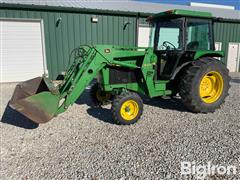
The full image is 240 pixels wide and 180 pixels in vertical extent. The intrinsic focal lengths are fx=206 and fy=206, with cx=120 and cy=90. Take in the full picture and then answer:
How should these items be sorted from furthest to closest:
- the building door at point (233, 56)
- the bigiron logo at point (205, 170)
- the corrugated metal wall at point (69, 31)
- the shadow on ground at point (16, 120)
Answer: the building door at point (233, 56)
the corrugated metal wall at point (69, 31)
the shadow on ground at point (16, 120)
the bigiron logo at point (205, 170)

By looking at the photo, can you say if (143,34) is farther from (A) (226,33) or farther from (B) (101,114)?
(B) (101,114)

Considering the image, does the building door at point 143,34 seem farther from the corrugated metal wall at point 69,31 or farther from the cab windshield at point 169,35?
the cab windshield at point 169,35

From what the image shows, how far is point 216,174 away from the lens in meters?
2.51

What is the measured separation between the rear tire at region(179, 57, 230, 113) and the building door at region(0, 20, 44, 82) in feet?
21.2

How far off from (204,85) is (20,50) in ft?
23.7

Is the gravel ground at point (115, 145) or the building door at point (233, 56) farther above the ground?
the building door at point (233, 56)

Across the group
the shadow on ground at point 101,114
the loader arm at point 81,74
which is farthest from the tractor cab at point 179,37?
the shadow on ground at point 101,114

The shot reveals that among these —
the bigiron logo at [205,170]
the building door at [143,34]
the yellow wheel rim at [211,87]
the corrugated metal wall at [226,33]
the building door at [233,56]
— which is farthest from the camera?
the building door at [233,56]

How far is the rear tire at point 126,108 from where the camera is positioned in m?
3.87

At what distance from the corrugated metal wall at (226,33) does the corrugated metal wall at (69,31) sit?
5302mm

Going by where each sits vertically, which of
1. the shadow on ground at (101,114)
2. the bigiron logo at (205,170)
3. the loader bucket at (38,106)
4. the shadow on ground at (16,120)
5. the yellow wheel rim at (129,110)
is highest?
the loader bucket at (38,106)

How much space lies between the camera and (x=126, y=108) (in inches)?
157

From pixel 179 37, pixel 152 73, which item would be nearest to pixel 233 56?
pixel 179 37

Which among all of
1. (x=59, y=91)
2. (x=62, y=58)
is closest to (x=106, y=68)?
(x=59, y=91)
